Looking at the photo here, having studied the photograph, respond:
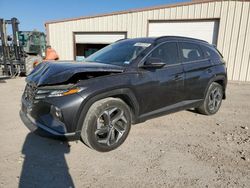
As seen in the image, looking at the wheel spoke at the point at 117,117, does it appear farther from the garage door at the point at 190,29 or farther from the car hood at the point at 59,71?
the garage door at the point at 190,29

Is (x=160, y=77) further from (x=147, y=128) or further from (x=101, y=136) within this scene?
(x=101, y=136)

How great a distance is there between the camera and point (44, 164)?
8.82ft

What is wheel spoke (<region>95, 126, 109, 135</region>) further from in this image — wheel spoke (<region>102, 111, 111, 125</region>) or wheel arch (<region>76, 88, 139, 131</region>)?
wheel arch (<region>76, 88, 139, 131</region>)

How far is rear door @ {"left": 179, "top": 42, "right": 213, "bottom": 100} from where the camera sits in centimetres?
394

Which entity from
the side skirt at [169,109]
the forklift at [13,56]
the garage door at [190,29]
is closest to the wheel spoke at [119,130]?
the side skirt at [169,109]

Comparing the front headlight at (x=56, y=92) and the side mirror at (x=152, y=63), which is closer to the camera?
the front headlight at (x=56, y=92)

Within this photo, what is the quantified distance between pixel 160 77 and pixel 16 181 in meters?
2.58

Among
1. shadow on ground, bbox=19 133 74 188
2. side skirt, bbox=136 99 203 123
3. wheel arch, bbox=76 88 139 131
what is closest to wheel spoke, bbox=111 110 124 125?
wheel arch, bbox=76 88 139 131

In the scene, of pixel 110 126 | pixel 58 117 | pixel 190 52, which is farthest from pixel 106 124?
pixel 190 52

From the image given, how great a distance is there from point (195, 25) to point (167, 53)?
25.9ft

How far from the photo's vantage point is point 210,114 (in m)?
4.86

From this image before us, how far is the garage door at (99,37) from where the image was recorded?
1188 centimetres

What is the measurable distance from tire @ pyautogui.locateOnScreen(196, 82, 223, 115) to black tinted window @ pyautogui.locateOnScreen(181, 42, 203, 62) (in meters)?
0.83

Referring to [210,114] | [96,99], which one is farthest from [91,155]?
[210,114]
